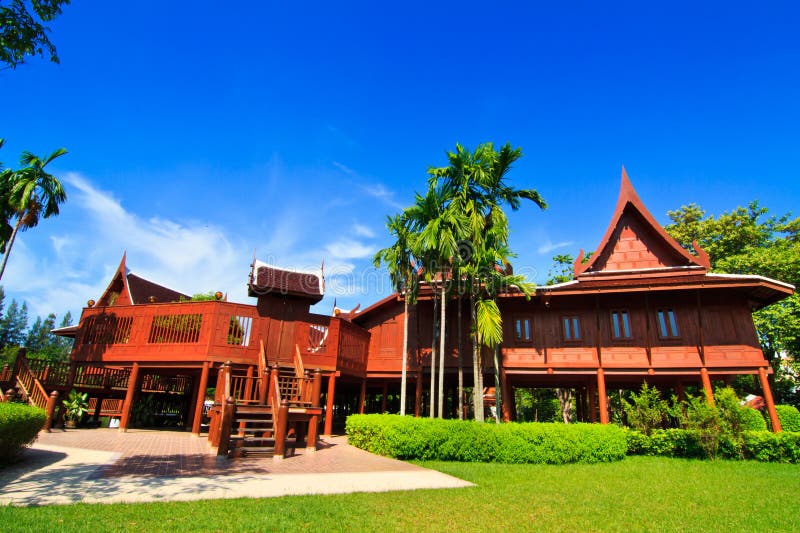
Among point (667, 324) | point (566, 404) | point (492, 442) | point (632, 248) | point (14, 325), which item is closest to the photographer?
point (492, 442)

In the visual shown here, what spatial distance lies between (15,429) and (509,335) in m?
14.0

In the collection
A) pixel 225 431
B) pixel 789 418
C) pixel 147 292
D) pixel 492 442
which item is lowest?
pixel 492 442

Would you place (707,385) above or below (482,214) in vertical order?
below

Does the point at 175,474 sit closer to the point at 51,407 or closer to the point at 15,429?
the point at 15,429

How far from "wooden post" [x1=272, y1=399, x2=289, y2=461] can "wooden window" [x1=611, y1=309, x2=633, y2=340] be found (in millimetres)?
11841

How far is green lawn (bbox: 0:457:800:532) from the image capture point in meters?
4.63

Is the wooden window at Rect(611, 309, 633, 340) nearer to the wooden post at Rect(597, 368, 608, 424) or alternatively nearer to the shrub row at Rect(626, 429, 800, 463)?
the wooden post at Rect(597, 368, 608, 424)

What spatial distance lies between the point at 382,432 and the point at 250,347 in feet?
18.3

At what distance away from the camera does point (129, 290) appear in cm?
1925

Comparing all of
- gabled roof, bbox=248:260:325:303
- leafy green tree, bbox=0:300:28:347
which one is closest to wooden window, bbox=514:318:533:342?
gabled roof, bbox=248:260:325:303

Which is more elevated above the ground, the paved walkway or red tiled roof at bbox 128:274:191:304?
red tiled roof at bbox 128:274:191:304

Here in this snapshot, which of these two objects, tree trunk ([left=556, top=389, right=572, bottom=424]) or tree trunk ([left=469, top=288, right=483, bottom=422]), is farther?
tree trunk ([left=556, top=389, right=572, bottom=424])

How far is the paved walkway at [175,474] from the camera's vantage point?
570cm

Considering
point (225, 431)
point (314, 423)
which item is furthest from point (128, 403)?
point (314, 423)
